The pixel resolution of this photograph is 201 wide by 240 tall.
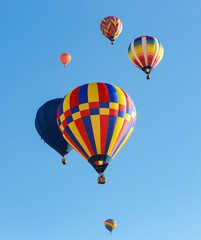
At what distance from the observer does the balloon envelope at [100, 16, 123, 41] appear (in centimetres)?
3928

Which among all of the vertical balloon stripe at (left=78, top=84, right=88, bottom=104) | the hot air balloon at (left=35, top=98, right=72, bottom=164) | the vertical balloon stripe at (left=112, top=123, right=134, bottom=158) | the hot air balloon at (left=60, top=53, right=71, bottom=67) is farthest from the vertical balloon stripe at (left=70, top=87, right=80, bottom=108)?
the hot air balloon at (left=60, top=53, right=71, bottom=67)

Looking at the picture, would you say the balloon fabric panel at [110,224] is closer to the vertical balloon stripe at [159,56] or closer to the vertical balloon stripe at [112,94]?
the vertical balloon stripe at [159,56]

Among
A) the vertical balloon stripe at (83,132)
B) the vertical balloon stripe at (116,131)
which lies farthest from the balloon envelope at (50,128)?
the vertical balloon stripe at (116,131)

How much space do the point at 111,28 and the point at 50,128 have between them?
10.9 metres

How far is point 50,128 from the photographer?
31828 millimetres

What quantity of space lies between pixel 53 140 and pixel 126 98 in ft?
18.6

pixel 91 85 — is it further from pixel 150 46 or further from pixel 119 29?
pixel 119 29

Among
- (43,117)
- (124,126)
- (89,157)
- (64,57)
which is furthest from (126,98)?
(64,57)

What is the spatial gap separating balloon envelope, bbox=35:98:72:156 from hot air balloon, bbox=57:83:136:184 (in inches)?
119

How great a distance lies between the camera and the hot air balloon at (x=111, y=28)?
3928 cm

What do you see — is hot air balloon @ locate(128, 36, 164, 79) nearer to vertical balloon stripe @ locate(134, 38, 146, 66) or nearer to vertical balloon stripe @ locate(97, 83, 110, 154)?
vertical balloon stripe @ locate(134, 38, 146, 66)

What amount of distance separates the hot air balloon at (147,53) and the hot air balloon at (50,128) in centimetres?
588

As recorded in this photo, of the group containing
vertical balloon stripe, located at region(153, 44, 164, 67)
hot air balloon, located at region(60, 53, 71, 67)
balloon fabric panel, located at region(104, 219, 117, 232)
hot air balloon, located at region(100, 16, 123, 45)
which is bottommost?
balloon fabric panel, located at region(104, 219, 117, 232)

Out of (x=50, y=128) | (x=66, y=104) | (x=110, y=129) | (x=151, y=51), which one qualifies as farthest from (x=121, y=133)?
(x=151, y=51)
